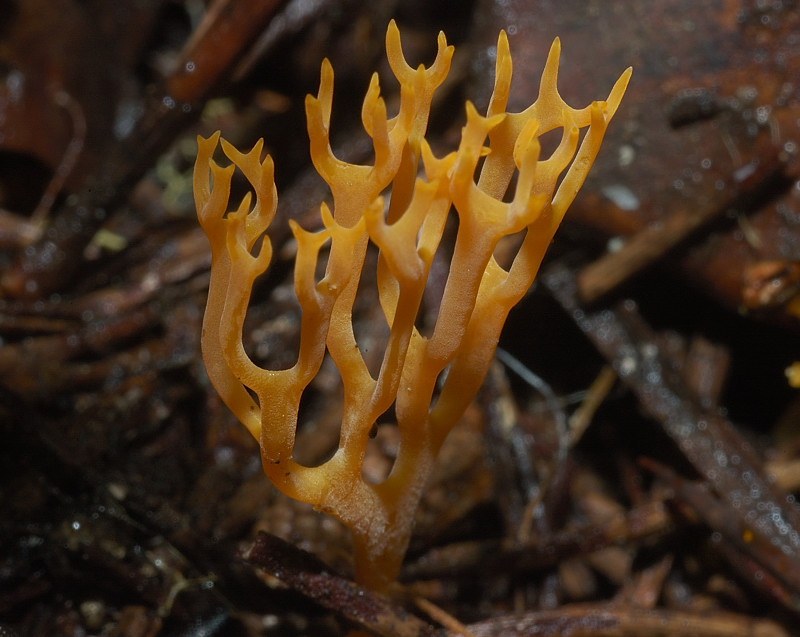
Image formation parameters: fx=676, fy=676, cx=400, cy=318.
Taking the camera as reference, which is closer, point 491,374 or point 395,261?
point 395,261

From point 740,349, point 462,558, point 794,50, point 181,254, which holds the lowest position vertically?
point 462,558

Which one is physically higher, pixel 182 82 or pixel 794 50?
pixel 794 50

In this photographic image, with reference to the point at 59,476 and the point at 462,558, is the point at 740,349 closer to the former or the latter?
the point at 462,558

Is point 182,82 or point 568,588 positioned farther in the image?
point 182,82

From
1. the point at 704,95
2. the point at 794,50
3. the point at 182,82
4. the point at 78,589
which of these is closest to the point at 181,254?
the point at 182,82

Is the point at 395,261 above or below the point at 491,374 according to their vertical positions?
below

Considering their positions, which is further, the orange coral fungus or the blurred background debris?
the blurred background debris

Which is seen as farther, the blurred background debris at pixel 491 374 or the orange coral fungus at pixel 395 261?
the blurred background debris at pixel 491 374

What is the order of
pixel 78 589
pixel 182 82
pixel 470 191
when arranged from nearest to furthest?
pixel 470 191
pixel 78 589
pixel 182 82
